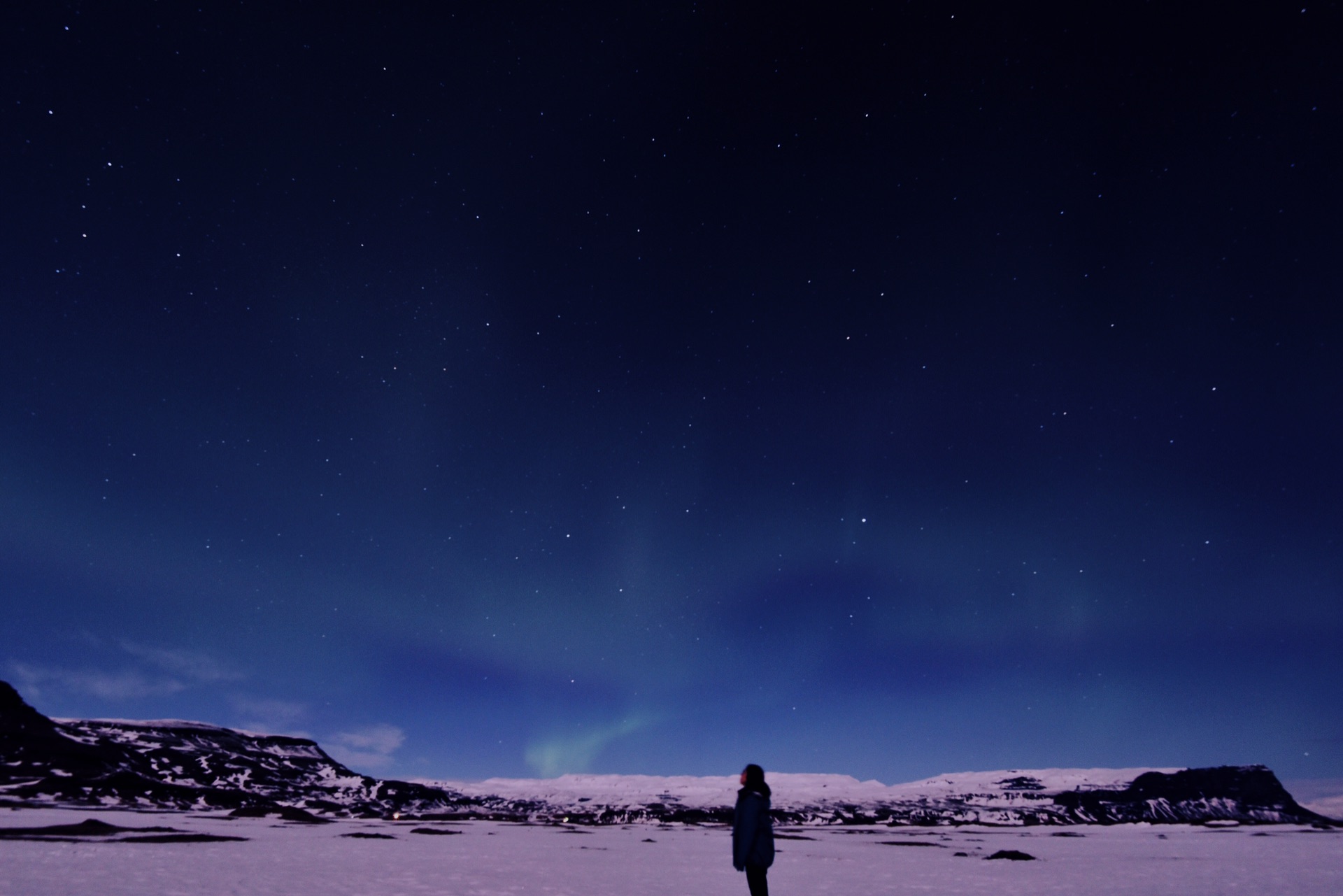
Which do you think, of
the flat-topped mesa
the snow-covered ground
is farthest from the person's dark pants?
the flat-topped mesa

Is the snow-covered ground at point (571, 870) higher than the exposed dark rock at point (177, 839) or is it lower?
lower

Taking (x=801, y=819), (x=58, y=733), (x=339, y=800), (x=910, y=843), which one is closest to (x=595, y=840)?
(x=910, y=843)

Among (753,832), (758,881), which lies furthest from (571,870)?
(753,832)

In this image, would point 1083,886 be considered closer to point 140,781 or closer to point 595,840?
point 595,840

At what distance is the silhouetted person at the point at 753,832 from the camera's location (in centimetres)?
Answer: 1038

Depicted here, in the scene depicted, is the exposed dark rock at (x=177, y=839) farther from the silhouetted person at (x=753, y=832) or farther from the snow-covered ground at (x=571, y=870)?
the silhouetted person at (x=753, y=832)

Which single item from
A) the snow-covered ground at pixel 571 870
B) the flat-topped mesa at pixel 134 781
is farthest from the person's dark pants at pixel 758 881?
the flat-topped mesa at pixel 134 781

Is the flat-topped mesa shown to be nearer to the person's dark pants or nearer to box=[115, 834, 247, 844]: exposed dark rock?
box=[115, 834, 247, 844]: exposed dark rock

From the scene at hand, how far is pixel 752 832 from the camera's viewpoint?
10.4 m

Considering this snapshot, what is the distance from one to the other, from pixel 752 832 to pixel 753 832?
0.13 ft

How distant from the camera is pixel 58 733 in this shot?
16875cm

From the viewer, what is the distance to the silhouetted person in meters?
10.4

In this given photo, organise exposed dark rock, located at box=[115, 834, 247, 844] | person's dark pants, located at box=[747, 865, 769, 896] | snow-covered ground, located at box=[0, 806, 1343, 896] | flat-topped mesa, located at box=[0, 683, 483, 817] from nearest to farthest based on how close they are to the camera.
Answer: person's dark pants, located at box=[747, 865, 769, 896] → snow-covered ground, located at box=[0, 806, 1343, 896] → exposed dark rock, located at box=[115, 834, 247, 844] → flat-topped mesa, located at box=[0, 683, 483, 817]

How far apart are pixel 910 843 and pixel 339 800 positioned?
157876mm
